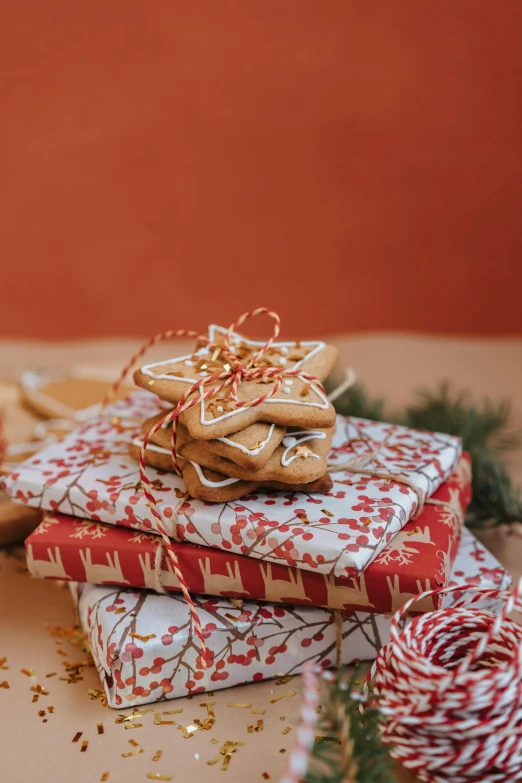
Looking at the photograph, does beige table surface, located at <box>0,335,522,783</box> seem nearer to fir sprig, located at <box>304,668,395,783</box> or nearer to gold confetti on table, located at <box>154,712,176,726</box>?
gold confetti on table, located at <box>154,712,176,726</box>

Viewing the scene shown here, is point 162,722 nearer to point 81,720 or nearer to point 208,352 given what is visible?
point 81,720

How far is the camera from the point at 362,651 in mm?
825

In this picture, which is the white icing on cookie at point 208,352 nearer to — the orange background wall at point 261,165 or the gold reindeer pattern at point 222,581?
the gold reindeer pattern at point 222,581

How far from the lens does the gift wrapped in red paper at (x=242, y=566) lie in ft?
2.46

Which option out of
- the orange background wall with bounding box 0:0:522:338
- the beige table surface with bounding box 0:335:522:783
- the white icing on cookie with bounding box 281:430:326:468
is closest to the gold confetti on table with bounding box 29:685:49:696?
the beige table surface with bounding box 0:335:522:783

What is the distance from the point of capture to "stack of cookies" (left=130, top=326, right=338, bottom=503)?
763mm

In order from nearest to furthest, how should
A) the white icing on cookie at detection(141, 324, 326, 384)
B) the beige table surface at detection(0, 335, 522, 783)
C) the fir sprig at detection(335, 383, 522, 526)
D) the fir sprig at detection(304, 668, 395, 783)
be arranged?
the fir sprig at detection(304, 668, 395, 783), the beige table surface at detection(0, 335, 522, 783), the white icing on cookie at detection(141, 324, 326, 384), the fir sprig at detection(335, 383, 522, 526)

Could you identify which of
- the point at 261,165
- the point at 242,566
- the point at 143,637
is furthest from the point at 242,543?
the point at 261,165

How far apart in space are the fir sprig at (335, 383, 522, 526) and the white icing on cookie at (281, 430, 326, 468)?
36 cm

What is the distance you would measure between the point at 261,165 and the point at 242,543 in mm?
1474

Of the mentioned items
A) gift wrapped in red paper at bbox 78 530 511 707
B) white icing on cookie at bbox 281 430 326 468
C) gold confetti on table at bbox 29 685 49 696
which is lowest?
gold confetti on table at bbox 29 685 49 696

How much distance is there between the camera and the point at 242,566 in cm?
78

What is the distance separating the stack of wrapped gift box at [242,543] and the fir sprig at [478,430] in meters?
0.18

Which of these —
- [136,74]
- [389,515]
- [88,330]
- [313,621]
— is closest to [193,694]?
[313,621]
